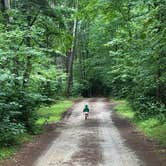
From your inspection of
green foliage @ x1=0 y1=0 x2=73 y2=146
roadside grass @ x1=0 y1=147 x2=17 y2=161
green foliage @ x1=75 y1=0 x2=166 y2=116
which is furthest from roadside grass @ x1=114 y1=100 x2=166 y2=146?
roadside grass @ x1=0 y1=147 x2=17 y2=161

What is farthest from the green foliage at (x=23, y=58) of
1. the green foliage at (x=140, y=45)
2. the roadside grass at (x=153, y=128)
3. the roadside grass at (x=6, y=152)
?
the roadside grass at (x=153, y=128)

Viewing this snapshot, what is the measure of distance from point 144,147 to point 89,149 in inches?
78.7

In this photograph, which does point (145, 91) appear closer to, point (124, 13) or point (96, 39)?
point (124, 13)

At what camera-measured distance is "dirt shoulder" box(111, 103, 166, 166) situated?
37.4 feet

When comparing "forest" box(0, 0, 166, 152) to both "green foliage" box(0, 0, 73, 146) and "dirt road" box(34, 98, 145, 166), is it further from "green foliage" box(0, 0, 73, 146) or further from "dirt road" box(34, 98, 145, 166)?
"dirt road" box(34, 98, 145, 166)

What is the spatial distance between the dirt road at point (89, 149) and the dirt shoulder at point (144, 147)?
0.76ft

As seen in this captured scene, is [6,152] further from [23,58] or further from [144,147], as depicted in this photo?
[23,58]

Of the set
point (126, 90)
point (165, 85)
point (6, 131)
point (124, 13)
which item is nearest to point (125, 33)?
point (124, 13)

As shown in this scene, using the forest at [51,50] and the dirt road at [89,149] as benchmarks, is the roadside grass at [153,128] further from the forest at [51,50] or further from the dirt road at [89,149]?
the dirt road at [89,149]

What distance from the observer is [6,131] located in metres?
13.5

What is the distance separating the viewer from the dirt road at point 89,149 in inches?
438

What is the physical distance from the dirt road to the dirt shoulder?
23 centimetres

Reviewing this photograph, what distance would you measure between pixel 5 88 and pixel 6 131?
7.13ft

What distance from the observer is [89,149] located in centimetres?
1318
